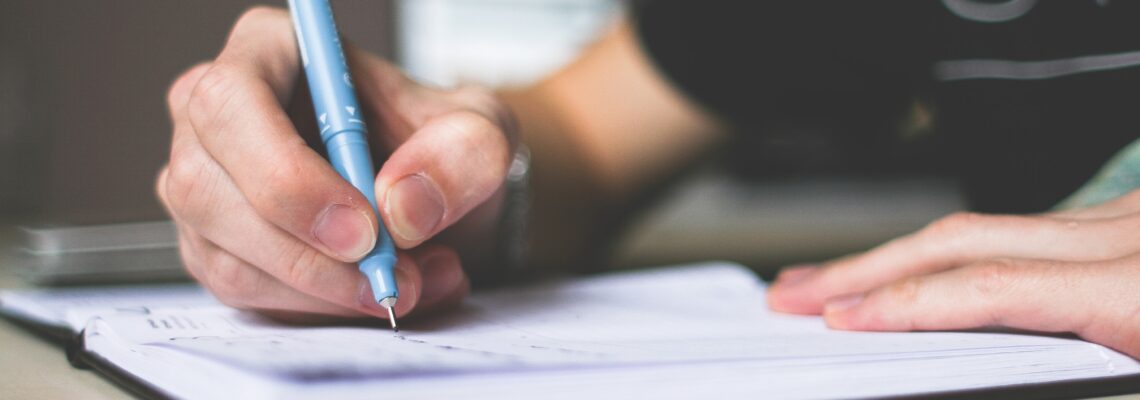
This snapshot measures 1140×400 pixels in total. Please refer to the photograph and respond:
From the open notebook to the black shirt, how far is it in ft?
0.82

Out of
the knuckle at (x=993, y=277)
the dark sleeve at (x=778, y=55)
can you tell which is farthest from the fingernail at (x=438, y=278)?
the dark sleeve at (x=778, y=55)

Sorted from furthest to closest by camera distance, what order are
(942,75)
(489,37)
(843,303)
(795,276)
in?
(489,37), (942,75), (795,276), (843,303)

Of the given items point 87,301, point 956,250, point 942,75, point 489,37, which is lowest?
point 87,301

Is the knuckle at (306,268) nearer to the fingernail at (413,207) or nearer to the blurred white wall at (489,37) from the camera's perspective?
the fingernail at (413,207)

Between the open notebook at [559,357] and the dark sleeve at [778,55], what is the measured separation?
453 mm

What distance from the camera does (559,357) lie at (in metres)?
0.27

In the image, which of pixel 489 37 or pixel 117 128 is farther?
pixel 489 37

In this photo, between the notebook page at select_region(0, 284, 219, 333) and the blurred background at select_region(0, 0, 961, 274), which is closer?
the notebook page at select_region(0, 284, 219, 333)

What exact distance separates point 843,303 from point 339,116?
0.24m

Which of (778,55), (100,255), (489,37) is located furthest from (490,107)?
(489,37)

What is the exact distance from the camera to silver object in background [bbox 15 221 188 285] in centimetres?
56

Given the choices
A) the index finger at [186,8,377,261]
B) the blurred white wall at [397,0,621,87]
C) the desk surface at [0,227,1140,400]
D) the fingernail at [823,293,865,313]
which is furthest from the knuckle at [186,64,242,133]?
the blurred white wall at [397,0,621,87]

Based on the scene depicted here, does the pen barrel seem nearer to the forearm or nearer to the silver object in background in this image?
the silver object in background

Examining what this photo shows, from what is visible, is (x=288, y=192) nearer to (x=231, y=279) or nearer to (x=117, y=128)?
(x=231, y=279)
